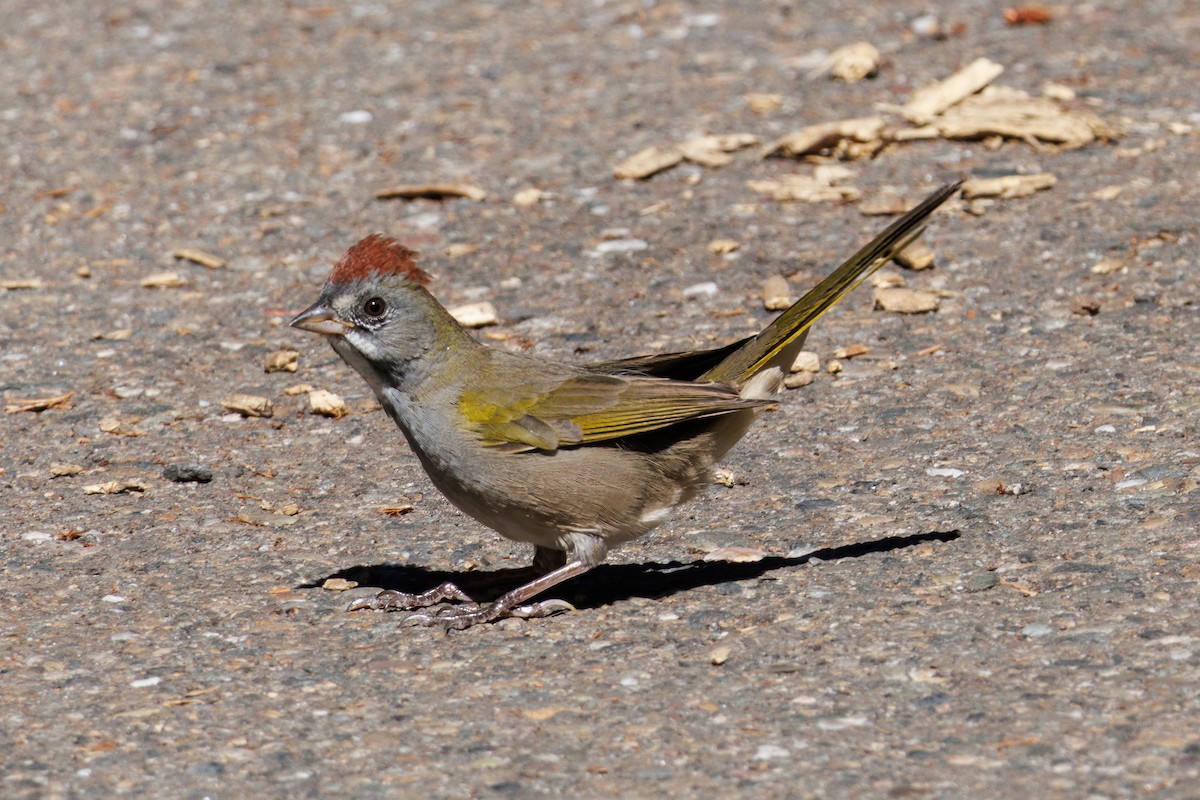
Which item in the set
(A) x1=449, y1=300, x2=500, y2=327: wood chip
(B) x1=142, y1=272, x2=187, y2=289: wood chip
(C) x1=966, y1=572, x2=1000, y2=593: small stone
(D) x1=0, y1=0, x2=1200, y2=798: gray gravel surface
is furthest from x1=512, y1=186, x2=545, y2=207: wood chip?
(C) x1=966, y1=572, x2=1000, y2=593: small stone

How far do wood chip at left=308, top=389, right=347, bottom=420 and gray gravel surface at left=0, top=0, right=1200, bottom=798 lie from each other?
0.41ft

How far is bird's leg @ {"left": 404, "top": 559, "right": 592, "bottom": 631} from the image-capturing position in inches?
197

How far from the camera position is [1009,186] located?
817cm

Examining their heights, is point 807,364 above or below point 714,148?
below

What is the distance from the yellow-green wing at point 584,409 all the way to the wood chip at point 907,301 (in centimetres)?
232

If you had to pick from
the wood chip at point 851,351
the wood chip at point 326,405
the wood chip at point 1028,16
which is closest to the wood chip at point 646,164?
the wood chip at point 851,351

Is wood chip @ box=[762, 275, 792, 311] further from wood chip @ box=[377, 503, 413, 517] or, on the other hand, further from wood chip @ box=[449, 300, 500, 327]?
wood chip @ box=[377, 503, 413, 517]

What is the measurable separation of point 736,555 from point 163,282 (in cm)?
401

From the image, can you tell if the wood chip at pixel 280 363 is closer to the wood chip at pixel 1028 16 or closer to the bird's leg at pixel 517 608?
the bird's leg at pixel 517 608

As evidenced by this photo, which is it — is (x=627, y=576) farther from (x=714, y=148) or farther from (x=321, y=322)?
(x=714, y=148)

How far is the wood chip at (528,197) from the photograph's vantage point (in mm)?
8625

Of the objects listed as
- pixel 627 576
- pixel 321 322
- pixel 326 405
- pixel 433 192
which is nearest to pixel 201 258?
pixel 433 192

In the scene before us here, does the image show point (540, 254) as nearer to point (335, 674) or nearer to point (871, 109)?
point (871, 109)

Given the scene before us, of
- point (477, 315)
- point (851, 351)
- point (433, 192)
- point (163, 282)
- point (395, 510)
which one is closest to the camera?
point (395, 510)
